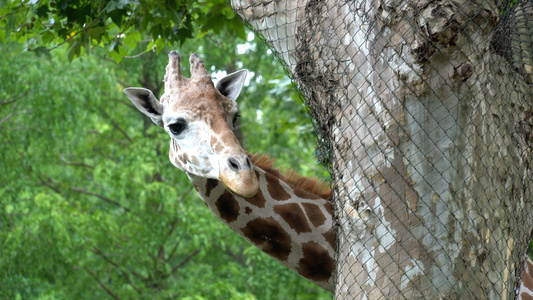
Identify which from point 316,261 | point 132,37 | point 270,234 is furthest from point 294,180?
point 132,37

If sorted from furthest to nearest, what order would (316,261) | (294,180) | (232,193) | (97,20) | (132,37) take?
(132,37) < (97,20) < (294,180) < (316,261) < (232,193)

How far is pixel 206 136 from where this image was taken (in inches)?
142

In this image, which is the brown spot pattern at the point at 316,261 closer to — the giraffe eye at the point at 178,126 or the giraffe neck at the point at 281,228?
the giraffe neck at the point at 281,228

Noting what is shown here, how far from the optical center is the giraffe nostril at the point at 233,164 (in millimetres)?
3359

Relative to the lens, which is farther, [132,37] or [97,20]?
[132,37]

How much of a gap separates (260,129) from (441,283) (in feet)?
41.2

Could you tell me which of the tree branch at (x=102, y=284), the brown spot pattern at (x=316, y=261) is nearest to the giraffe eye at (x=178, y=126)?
the brown spot pattern at (x=316, y=261)

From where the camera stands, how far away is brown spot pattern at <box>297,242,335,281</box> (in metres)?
4.04

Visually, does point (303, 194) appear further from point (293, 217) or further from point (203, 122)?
point (203, 122)

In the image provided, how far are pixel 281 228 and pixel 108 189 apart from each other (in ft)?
27.5

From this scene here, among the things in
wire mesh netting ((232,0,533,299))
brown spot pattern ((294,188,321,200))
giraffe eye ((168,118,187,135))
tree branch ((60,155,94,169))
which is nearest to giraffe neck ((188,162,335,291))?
brown spot pattern ((294,188,321,200))

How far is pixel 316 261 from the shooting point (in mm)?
4059

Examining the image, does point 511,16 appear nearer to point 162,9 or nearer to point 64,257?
point 162,9

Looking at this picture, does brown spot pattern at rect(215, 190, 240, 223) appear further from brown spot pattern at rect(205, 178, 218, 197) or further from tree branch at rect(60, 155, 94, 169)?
tree branch at rect(60, 155, 94, 169)
